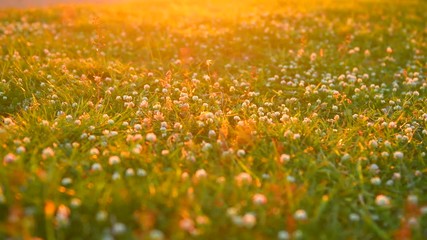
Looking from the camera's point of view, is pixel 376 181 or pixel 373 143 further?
pixel 373 143

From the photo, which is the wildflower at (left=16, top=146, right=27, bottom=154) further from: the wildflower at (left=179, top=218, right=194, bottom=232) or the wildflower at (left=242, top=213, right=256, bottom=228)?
the wildflower at (left=242, top=213, right=256, bottom=228)

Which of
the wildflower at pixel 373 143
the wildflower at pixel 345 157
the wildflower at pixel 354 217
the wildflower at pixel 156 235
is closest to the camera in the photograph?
the wildflower at pixel 156 235

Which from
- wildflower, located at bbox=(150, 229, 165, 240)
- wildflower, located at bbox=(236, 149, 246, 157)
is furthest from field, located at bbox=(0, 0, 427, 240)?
wildflower, located at bbox=(236, 149, 246, 157)

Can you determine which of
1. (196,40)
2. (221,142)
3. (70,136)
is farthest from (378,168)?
(196,40)

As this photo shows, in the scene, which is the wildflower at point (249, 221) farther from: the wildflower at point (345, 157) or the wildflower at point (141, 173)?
the wildflower at point (345, 157)

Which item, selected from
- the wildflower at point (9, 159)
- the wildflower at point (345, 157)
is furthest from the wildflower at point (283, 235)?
the wildflower at point (9, 159)

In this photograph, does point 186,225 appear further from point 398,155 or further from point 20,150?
point 398,155

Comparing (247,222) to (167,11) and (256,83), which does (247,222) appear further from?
(167,11)

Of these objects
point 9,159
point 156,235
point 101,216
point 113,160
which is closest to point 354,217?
point 156,235
